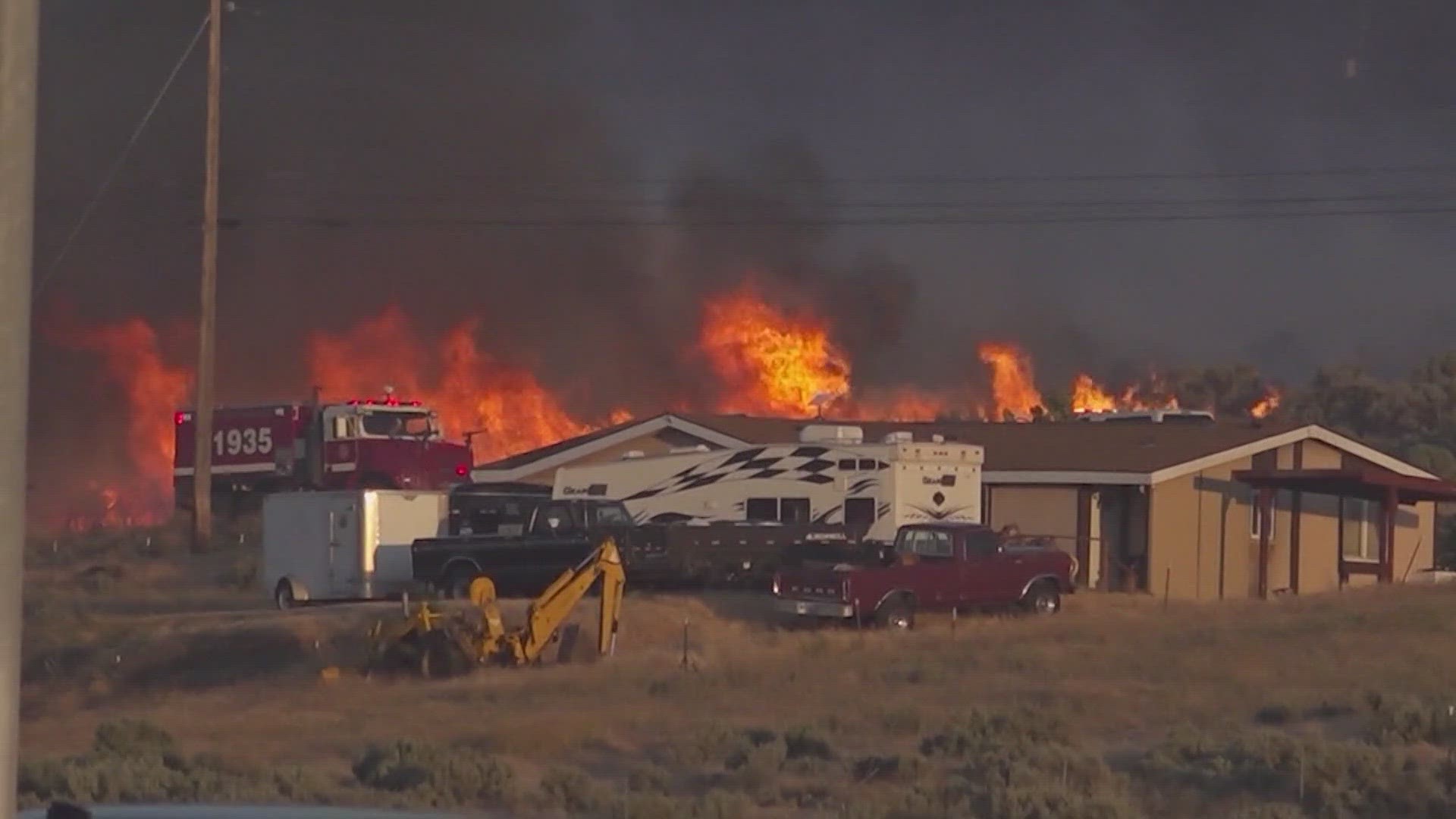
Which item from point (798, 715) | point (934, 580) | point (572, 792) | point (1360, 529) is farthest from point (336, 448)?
point (572, 792)

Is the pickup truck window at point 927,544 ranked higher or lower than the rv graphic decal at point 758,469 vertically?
lower

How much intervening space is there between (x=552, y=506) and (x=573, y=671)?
18.8 ft

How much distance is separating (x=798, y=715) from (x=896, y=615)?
8.39 metres

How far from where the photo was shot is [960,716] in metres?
19.0

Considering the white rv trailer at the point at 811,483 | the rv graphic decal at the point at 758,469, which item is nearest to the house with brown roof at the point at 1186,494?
the white rv trailer at the point at 811,483

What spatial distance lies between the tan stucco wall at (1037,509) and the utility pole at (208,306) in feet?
47.2

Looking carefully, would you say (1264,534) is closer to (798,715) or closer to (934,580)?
(934,580)

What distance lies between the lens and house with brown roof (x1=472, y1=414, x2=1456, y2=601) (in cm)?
3566

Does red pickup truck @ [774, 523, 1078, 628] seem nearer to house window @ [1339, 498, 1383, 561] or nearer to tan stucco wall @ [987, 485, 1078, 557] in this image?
tan stucco wall @ [987, 485, 1078, 557]

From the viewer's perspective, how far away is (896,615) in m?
28.8

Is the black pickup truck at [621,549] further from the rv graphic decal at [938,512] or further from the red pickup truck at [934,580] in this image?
the rv graphic decal at [938,512]

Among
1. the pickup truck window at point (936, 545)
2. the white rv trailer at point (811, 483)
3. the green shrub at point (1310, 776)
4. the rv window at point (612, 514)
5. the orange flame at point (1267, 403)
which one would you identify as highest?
the orange flame at point (1267, 403)

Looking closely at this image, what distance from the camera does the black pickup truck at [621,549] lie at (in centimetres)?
3006

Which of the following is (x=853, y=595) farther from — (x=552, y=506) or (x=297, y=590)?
(x=297, y=590)
